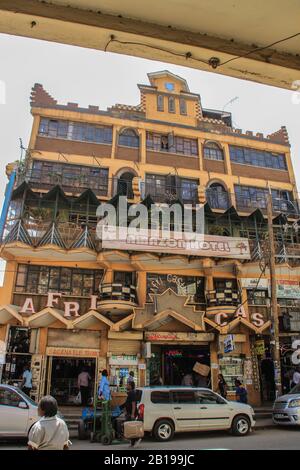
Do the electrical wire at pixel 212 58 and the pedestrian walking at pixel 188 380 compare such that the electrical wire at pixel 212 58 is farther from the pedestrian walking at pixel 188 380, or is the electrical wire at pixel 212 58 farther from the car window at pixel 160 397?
the pedestrian walking at pixel 188 380

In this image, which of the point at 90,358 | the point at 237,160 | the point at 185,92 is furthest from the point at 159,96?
the point at 90,358

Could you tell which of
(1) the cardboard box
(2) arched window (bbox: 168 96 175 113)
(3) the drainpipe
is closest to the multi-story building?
(3) the drainpipe

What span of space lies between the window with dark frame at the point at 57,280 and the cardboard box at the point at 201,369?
23.2 feet

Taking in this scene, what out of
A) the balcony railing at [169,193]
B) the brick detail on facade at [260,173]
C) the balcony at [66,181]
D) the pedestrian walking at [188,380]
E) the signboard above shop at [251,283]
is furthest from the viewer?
the brick detail on facade at [260,173]

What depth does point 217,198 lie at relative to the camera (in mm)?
25844

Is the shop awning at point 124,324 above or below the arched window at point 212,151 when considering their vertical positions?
below

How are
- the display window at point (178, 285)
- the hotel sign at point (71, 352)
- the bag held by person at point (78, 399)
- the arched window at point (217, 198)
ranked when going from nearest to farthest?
the bag held by person at point (78, 399)
the hotel sign at point (71, 352)
the display window at point (178, 285)
the arched window at point (217, 198)

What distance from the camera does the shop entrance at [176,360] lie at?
21.5 m

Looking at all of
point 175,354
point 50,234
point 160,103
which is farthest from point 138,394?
point 160,103

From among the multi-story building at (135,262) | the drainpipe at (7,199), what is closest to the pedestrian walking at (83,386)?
the multi-story building at (135,262)

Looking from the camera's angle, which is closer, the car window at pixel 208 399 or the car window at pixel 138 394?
the car window at pixel 138 394

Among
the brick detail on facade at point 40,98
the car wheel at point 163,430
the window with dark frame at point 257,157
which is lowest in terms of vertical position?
the car wheel at point 163,430

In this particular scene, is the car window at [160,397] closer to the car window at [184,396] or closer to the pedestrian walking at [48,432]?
the car window at [184,396]
